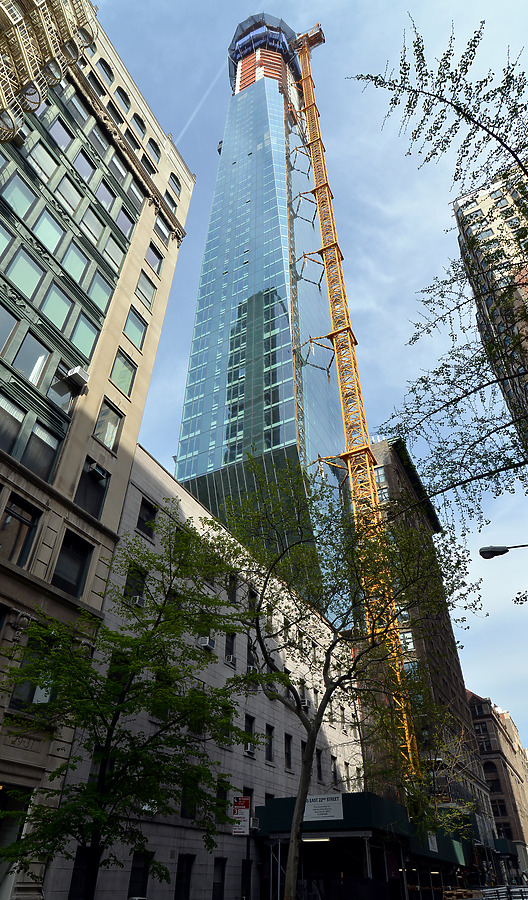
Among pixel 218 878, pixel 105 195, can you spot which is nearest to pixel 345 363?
pixel 105 195

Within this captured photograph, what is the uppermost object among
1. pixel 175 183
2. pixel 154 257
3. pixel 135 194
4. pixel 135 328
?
pixel 175 183

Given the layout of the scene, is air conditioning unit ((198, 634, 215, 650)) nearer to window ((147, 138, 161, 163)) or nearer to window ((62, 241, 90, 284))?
window ((62, 241, 90, 284))

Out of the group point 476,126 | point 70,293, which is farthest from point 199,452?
point 476,126

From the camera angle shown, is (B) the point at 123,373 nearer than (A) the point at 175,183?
Yes

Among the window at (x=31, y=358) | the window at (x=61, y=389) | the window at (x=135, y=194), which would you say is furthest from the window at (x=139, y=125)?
the window at (x=31, y=358)

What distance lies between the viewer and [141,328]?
33.2 metres

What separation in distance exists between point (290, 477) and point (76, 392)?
1076 cm

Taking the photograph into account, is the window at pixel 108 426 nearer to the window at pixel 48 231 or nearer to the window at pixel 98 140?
the window at pixel 48 231

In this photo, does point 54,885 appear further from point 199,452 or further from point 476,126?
point 199,452

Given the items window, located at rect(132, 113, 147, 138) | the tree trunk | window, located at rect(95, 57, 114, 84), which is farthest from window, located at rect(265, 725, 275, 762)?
window, located at rect(95, 57, 114, 84)

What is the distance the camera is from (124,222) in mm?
34469

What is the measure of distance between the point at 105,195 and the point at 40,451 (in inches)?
724

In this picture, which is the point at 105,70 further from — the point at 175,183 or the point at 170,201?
the point at 170,201

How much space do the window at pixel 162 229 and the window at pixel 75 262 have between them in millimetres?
10428
